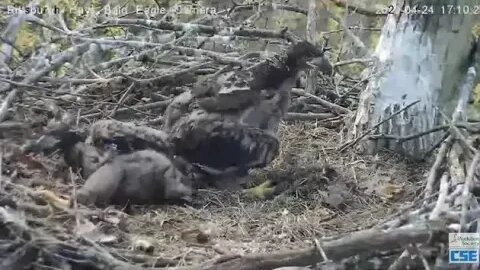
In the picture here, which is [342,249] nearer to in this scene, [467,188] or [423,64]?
[467,188]

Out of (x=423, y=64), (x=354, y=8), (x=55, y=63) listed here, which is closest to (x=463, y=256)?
(x=423, y=64)

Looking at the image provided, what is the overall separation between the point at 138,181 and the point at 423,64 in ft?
2.35

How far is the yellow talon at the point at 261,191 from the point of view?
58.8 inches

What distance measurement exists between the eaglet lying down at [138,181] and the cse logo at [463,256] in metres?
0.51

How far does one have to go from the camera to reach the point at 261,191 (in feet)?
4.94

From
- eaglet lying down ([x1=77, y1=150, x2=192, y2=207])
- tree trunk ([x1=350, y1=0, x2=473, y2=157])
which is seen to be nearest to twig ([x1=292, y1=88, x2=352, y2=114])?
tree trunk ([x1=350, y1=0, x2=473, y2=157])

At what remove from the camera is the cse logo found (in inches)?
47.5

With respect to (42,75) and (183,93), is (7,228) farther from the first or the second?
(183,93)

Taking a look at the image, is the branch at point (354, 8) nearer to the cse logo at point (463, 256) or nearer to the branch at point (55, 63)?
the branch at point (55, 63)

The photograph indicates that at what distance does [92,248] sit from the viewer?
1.15 metres

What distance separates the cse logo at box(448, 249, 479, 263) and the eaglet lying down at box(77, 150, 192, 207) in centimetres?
51

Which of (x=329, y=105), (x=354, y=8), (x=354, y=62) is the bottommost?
(x=329, y=105)

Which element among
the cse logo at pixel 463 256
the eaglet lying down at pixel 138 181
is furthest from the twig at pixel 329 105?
the cse logo at pixel 463 256

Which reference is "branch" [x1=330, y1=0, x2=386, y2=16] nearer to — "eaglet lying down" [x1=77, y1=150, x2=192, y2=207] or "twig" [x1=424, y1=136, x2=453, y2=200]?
"twig" [x1=424, y1=136, x2=453, y2=200]
